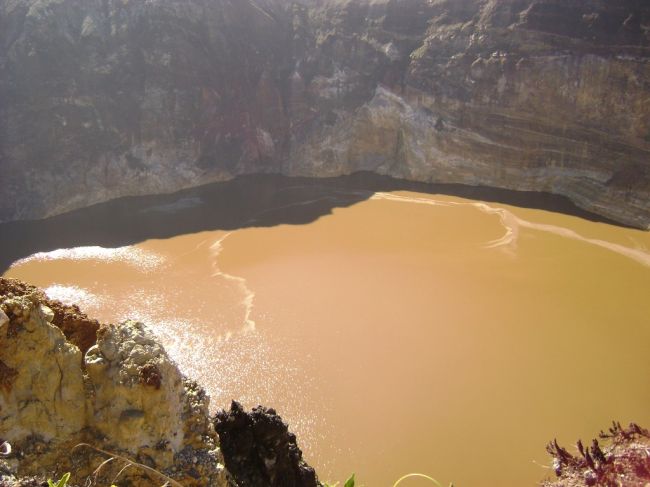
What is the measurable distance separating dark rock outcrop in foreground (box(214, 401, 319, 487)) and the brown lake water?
1951 millimetres

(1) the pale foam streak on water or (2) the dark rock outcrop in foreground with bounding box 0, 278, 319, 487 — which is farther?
(1) the pale foam streak on water

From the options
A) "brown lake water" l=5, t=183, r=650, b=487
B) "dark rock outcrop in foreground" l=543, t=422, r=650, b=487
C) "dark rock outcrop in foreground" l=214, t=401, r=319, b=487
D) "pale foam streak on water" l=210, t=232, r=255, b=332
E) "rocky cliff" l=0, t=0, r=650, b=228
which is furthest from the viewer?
"rocky cliff" l=0, t=0, r=650, b=228

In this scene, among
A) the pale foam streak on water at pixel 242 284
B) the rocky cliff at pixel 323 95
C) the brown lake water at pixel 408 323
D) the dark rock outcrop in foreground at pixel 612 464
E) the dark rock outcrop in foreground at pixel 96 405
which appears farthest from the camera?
the rocky cliff at pixel 323 95

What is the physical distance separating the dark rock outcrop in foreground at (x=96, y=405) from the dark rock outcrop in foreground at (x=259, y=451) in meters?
0.48

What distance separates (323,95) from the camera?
850 inches

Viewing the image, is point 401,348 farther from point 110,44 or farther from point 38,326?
point 110,44

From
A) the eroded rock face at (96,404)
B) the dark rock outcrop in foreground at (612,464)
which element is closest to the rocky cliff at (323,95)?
the dark rock outcrop in foreground at (612,464)

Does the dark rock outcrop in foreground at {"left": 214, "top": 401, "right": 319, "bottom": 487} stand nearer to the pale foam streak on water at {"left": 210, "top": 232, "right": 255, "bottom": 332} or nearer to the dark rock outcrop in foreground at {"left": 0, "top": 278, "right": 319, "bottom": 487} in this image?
the dark rock outcrop in foreground at {"left": 0, "top": 278, "right": 319, "bottom": 487}

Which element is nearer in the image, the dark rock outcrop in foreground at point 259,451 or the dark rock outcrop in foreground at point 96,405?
the dark rock outcrop in foreground at point 96,405

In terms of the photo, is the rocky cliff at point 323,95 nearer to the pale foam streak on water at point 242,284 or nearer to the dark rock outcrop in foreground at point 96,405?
the pale foam streak on water at point 242,284

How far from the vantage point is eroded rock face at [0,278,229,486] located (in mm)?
2811

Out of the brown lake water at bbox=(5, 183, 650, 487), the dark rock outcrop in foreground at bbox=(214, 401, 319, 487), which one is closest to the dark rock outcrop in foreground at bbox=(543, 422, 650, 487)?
the brown lake water at bbox=(5, 183, 650, 487)

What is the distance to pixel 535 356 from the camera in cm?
906

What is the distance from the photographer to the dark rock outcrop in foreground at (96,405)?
111 inches
